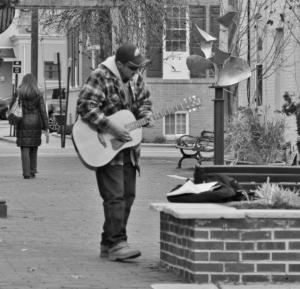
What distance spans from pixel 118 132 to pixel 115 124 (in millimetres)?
73

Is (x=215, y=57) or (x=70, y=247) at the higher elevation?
(x=215, y=57)

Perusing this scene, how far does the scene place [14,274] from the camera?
30.4 ft

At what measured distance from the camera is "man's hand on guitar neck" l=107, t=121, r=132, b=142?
10.1 m

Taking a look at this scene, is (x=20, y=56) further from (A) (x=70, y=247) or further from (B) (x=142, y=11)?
(A) (x=70, y=247)

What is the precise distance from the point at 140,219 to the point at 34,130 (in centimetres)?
797

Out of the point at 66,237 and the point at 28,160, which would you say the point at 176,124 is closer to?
the point at 28,160

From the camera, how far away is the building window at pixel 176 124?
135 feet

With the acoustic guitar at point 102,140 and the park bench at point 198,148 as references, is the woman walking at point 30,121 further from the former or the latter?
the acoustic guitar at point 102,140

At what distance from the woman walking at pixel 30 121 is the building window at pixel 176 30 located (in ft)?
41.3

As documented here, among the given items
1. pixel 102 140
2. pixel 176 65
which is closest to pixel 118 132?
pixel 102 140

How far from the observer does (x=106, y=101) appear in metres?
10.3

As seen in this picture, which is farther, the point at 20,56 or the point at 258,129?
the point at 20,56

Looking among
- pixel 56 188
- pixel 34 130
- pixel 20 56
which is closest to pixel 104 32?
pixel 34 130

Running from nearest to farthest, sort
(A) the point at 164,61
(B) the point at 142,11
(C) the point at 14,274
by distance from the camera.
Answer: (C) the point at 14,274 → (B) the point at 142,11 → (A) the point at 164,61
